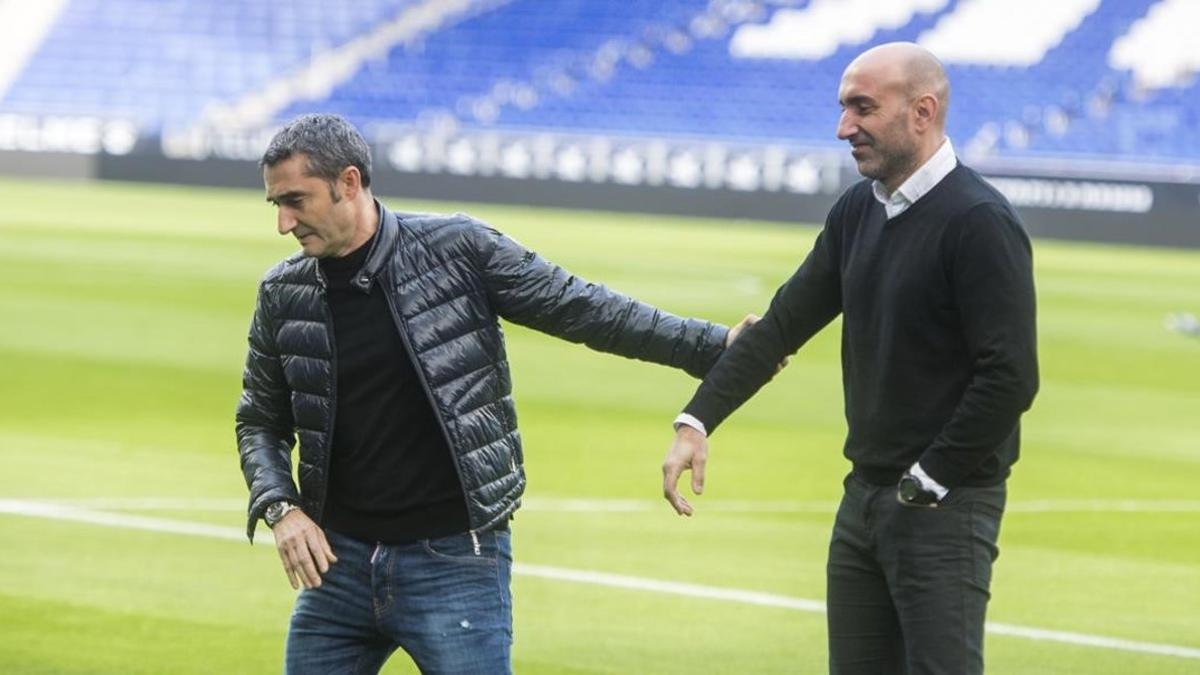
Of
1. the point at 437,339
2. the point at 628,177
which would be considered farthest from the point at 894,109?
the point at 628,177

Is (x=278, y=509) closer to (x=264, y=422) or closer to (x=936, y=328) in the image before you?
(x=264, y=422)

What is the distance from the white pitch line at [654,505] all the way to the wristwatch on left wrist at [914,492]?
6.62m

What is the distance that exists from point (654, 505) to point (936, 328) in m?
6.93

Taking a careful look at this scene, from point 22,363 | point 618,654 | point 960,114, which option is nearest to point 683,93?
→ point 960,114

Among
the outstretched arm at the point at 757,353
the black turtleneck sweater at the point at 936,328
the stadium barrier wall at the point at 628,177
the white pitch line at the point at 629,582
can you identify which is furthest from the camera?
the stadium barrier wall at the point at 628,177

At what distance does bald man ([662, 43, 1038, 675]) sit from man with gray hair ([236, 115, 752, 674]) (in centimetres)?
55

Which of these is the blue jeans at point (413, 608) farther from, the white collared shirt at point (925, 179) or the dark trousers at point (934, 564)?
the white collared shirt at point (925, 179)

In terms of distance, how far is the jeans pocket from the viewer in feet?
17.2

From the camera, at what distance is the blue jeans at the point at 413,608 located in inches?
205

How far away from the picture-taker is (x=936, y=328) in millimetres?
5160

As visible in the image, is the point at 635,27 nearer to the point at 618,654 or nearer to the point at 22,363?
the point at 22,363

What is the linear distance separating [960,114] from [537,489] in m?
35.5

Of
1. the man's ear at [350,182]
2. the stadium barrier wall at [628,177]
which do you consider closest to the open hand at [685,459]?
the man's ear at [350,182]

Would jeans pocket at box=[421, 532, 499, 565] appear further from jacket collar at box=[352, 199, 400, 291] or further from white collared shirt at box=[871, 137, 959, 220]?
white collared shirt at box=[871, 137, 959, 220]
